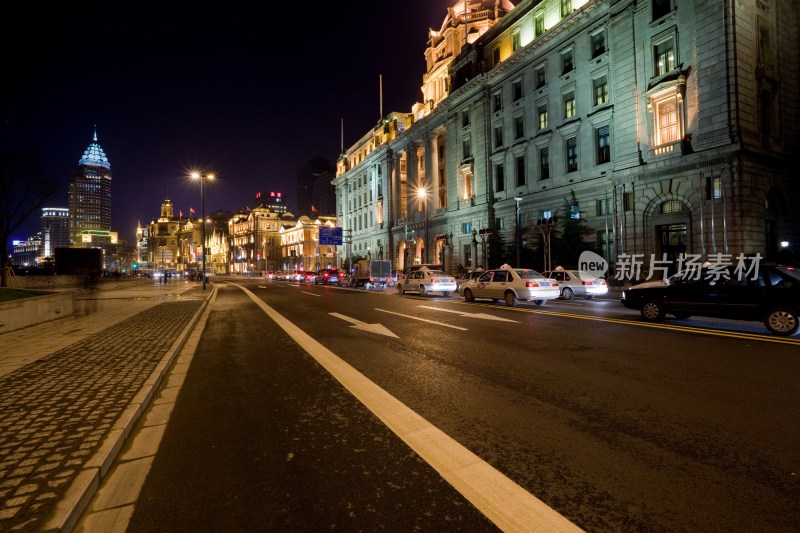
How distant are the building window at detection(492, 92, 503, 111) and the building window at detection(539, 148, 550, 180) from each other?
7961 mm

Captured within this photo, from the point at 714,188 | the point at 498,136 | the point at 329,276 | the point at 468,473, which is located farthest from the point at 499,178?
the point at 468,473

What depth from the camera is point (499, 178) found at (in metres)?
42.8

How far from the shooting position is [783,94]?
27.2m

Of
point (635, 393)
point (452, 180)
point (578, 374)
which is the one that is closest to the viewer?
point (635, 393)

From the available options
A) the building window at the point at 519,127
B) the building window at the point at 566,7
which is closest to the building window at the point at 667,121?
the building window at the point at 566,7

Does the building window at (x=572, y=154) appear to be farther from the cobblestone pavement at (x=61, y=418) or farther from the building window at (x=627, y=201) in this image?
the cobblestone pavement at (x=61, y=418)

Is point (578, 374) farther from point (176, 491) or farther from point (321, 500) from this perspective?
point (176, 491)

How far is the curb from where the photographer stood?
2.70 m

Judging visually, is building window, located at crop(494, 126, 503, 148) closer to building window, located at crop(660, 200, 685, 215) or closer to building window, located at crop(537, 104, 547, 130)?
building window, located at crop(537, 104, 547, 130)

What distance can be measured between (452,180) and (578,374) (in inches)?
1772

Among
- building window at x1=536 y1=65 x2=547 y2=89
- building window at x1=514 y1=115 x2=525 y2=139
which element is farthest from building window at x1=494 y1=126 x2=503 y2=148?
building window at x1=536 y1=65 x2=547 y2=89

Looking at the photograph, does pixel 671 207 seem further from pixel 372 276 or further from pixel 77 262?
pixel 77 262

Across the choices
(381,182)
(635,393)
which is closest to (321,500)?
(635,393)

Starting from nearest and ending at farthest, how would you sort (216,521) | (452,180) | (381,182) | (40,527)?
1. (40,527)
2. (216,521)
3. (452,180)
4. (381,182)
